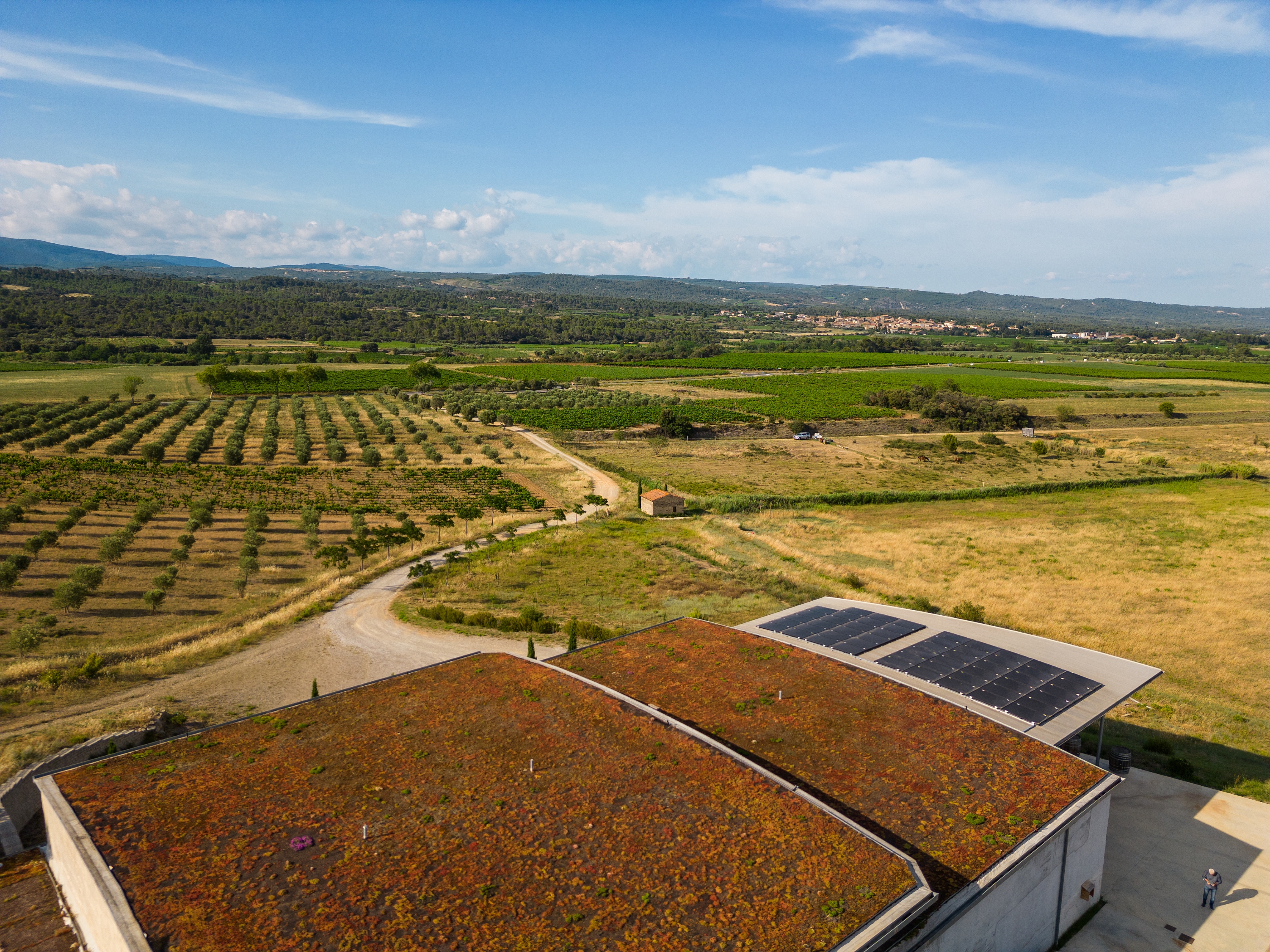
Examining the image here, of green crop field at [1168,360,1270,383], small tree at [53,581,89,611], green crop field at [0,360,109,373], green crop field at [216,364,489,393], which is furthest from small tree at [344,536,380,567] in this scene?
green crop field at [1168,360,1270,383]

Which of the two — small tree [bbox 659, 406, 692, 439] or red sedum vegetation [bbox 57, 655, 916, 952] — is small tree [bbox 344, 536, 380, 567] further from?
small tree [bbox 659, 406, 692, 439]

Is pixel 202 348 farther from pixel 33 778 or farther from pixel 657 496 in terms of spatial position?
pixel 33 778

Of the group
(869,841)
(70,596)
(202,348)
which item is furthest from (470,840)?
(202,348)

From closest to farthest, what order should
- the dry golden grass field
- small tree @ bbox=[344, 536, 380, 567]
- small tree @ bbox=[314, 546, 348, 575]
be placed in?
the dry golden grass field < small tree @ bbox=[314, 546, 348, 575] < small tree @ bbox=[344, 536, 380, 567]

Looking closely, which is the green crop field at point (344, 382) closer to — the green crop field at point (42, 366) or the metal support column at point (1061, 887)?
the green crop field at point (42, 366)

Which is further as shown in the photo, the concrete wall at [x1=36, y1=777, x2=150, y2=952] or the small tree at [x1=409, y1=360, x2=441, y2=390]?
the small tree at [x1=409, y1=360, x2=441, y2=390]

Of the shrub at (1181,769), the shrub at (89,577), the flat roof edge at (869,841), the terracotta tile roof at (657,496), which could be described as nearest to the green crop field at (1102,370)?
the terracotta tile roof at (657,496)
